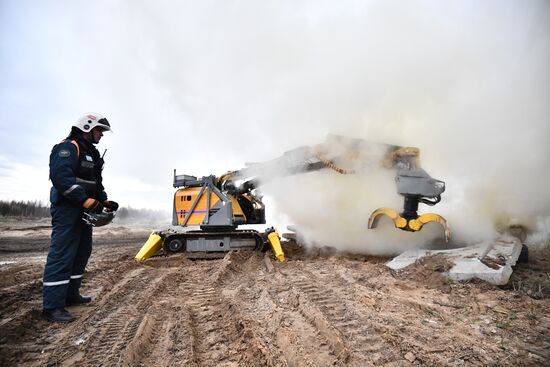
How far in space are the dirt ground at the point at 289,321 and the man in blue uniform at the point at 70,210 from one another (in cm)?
26

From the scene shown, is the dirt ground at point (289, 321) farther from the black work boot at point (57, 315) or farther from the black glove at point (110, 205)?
the black glove at point (110, 205)

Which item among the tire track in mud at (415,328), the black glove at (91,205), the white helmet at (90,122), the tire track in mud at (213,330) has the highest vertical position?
the white helmet at (90,122)

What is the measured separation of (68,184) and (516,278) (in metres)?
6.37

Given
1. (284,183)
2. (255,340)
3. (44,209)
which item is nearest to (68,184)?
(255,340)

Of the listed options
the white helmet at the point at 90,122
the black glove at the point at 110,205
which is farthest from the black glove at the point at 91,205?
the white helmet at the point at 90,122

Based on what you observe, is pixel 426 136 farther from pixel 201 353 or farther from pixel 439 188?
pixel 201 353

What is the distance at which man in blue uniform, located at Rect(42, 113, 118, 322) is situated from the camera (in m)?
3.37

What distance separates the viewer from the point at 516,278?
15.3 feet

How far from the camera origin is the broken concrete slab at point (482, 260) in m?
4.24

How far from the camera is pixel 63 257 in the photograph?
11.4 ft

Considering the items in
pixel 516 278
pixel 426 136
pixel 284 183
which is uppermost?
pixel 426 136

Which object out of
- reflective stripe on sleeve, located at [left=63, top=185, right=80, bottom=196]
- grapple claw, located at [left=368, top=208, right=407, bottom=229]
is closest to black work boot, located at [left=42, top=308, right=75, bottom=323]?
reflective stripe on sleeve, located at [left=63, top=185, right=80, bottom=196]

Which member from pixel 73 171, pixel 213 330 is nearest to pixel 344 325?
pixel 213 330

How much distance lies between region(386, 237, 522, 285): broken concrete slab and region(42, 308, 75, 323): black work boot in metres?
4.65
